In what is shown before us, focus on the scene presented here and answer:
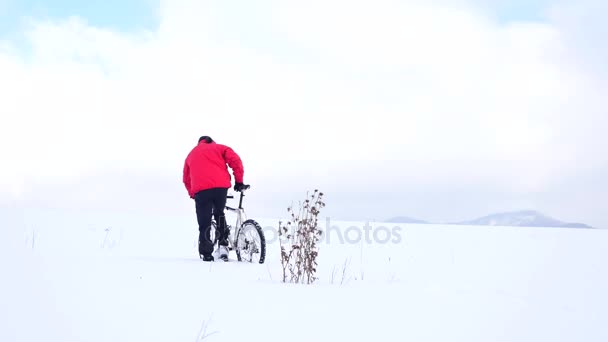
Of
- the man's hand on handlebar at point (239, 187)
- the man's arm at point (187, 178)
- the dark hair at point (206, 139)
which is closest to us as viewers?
the man's hand on handlebar at point (239, 187)

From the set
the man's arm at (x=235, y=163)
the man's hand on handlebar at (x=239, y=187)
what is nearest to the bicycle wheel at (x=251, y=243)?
the man's hand on handlebar at (x=239, y=187)

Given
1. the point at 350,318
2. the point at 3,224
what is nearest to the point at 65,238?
the point at 3,224

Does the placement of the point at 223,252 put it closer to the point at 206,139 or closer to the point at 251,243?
the point at 251,243

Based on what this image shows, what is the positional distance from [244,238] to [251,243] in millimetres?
210

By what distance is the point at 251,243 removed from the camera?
25.6ft

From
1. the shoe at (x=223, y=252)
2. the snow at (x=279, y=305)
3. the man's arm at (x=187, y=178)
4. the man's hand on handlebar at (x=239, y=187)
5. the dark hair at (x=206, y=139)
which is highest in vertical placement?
the dark hair at (x=206, y=139)

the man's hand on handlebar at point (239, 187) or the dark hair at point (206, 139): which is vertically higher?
the dark hair at point (206, 139)

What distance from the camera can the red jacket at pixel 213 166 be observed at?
7.93 m

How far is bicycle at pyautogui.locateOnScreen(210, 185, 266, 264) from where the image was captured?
766 cm

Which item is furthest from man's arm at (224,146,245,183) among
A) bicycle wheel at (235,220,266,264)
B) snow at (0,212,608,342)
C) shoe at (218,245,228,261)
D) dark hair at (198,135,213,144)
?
snow at (0,212,608,342)

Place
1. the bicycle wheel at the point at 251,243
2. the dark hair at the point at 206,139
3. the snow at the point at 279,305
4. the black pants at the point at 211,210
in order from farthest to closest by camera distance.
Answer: the dark hair at the point at 206,139 < the black pants at the point at 211,210 < the bicycle wheel at the point at 251,243 < the snow at the point at 279,305

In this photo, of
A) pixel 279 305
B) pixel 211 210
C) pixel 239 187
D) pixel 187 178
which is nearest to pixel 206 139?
pixel 187 178

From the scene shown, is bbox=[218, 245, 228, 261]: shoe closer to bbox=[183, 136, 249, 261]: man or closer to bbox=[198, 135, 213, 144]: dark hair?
bbox=[183, 136, 249, 261]: man

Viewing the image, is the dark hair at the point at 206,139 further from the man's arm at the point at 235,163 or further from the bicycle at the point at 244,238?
the bicycle at the point at 244,238
